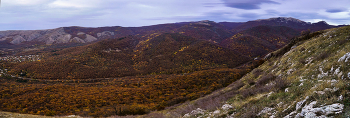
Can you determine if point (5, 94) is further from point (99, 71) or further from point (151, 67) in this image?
point (151, 67)

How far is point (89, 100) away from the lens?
3788cm

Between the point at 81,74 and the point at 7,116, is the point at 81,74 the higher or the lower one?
the lower one

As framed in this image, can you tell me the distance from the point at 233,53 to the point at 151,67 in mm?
80640

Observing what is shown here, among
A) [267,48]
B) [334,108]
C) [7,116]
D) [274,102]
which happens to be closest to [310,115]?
[334,108]

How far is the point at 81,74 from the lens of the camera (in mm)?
91812

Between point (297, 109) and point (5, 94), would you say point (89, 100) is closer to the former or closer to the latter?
point (5, 94)

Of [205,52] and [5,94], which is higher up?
[205,52]

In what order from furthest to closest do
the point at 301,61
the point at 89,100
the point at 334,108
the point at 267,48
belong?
the point at 267,48 → the point at 89,100 → the point at 301,61 → the point at 334,108

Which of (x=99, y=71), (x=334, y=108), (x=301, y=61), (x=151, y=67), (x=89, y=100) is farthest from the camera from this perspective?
(x=151, y=67)

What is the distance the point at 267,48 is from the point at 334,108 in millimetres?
180316

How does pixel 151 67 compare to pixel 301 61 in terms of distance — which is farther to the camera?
pixel 151 67

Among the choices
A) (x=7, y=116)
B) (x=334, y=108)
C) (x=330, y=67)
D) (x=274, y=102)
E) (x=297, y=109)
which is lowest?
(x=7, y=116)

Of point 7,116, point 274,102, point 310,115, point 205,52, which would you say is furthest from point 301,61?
point 205,52

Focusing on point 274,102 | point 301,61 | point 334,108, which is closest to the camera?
point 334,108
